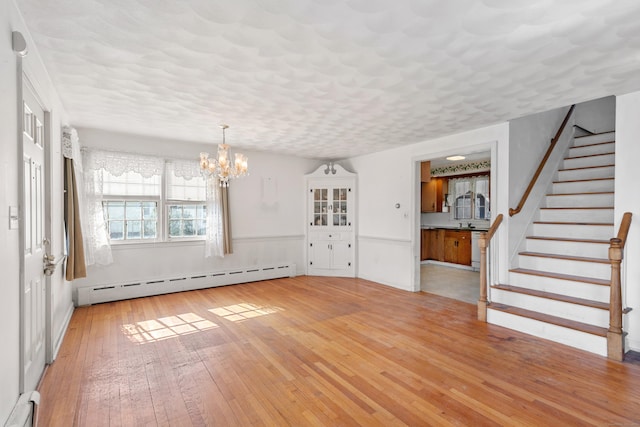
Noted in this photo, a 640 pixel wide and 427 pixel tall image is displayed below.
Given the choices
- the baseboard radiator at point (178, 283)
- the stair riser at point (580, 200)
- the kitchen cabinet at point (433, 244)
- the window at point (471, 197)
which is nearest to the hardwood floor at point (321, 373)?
the baseboard radiator at point (178, 283)

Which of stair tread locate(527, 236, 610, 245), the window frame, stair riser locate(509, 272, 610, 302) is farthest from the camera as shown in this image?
the window frame

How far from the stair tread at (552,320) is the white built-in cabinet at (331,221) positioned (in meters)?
3.07

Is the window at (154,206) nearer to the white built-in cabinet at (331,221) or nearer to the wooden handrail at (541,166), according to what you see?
the white built-in cabinet at (331,221)

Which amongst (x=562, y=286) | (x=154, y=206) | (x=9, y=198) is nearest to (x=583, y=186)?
(x=562, y=286)

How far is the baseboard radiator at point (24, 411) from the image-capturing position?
1.71 m

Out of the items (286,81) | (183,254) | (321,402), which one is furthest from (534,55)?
(183,254)

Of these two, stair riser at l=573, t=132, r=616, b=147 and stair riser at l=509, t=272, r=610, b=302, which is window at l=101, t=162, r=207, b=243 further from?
stair riser at l=573, t=132, r=616, b=147

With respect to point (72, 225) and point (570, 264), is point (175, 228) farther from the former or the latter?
point (570, 264)

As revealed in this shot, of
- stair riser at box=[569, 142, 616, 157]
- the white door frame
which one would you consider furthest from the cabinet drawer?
the white door frame

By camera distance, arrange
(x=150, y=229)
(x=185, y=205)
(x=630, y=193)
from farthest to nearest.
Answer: (x=185, y=205) < (x=150, y=229) < (x=630, y=193)

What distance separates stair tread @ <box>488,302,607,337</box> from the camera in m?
3.06

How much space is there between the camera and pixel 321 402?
7.34ft

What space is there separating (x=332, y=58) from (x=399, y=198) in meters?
3.56

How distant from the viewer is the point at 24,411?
180cm
